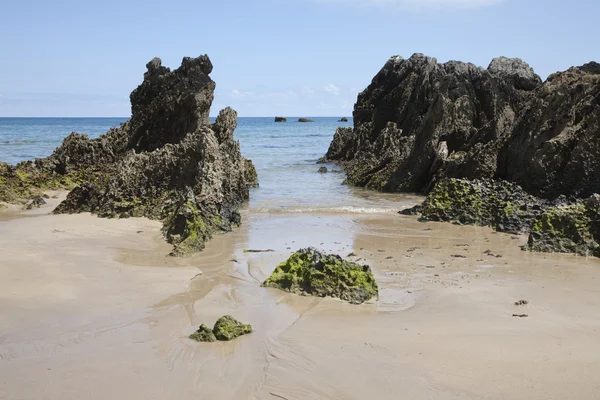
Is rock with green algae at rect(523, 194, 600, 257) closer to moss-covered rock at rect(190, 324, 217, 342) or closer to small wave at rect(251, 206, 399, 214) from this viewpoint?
small wave at rect(251, 206, 399, 214)

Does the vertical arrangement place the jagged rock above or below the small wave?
below

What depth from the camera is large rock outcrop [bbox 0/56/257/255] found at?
11.0 metres

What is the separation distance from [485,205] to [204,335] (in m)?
8.15

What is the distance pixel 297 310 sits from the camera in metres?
6.39

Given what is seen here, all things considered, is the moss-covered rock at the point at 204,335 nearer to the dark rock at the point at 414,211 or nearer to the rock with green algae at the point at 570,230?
the rock with green algae at the point at 570,230

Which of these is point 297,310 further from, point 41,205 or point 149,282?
point 41,205

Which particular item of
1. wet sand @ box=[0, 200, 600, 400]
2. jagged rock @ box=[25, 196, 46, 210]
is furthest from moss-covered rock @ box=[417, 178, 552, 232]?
jagged rock @ box=[25, 196, 46, 210]

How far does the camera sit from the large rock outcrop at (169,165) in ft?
36.1

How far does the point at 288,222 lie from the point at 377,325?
6.91 metres

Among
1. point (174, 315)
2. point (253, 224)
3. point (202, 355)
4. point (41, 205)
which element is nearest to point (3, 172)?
point (41, 205)

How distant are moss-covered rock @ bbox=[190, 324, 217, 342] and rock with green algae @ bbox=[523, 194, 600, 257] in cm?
600

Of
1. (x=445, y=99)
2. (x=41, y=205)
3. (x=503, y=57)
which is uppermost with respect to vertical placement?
(x=503, y=57)

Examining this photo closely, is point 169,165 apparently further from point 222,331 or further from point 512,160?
point 222,331

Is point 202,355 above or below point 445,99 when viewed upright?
below
